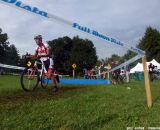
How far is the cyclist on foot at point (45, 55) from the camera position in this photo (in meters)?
12.4

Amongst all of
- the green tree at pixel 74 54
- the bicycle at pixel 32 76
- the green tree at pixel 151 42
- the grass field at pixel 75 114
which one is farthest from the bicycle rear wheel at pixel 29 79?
the green tree at pixel 151 42

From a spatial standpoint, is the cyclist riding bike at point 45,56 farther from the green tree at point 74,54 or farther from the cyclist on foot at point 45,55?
the green tree at point 74,54

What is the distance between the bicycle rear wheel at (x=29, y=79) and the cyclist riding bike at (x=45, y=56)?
438 mm

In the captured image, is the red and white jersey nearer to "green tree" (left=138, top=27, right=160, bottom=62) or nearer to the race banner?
the race banner

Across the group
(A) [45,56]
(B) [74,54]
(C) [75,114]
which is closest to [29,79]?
(A) [45,56]

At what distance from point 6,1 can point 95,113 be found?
293 centimetres

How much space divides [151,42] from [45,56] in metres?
89.6

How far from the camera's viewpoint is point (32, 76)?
42.8 ft

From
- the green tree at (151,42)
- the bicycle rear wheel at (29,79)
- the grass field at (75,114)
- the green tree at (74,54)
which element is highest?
the green tree at (151,42)

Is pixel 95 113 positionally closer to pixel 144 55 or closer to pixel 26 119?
pixel 26 119

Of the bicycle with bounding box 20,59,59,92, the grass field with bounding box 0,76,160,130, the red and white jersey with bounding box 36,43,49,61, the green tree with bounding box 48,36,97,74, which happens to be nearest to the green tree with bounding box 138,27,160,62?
the green tree with bounding box 48,36,97,74

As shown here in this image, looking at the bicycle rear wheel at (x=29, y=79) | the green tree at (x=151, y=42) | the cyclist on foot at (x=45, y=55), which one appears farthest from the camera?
the green tree at (x=151, y=42)

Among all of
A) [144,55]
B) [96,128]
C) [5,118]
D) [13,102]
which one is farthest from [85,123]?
[144,55]

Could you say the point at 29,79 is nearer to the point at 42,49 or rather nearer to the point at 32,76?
the point at 32,76
